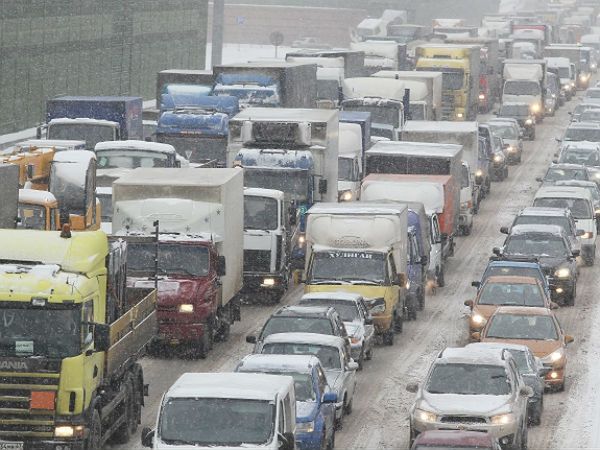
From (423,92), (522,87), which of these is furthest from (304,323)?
(522,87)

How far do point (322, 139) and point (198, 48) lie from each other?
174 feet

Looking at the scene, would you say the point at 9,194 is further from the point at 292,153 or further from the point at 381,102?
the point at 381,102

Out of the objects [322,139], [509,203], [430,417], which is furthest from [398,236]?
[509,203]

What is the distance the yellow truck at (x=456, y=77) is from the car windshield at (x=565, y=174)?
821 inches

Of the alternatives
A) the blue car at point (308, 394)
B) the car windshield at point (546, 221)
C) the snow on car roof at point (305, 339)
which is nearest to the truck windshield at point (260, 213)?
the car windshield at point (546, 221)

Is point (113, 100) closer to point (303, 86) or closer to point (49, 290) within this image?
point (303, 86)

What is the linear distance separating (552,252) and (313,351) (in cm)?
1545

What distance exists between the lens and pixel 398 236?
36719mm

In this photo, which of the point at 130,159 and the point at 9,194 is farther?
the point at 130,159

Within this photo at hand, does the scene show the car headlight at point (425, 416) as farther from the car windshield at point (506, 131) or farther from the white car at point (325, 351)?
the car windshield at point (506, 131)

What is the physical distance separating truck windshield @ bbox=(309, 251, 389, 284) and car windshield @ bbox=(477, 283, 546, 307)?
6.74ft

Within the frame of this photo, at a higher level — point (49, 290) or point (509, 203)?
point (49, 290)

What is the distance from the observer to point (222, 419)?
21.5m

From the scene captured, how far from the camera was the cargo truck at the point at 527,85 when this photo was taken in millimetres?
82875
